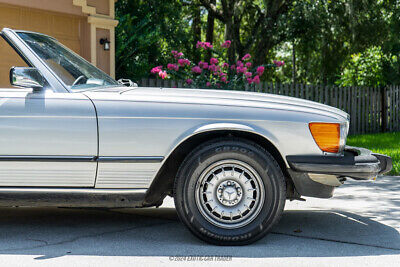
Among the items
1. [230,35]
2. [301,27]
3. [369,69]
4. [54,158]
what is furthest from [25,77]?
[369,69]

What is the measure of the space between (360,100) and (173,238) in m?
14.1

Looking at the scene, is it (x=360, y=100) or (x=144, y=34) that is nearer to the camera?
(x=144, y=34)

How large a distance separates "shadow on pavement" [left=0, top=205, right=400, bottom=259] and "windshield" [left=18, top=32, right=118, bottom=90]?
1265 millimetres

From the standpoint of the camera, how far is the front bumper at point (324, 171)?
4.60 meters

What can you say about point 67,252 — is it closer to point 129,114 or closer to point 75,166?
point 75,166

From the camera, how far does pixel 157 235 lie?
507 centimetres

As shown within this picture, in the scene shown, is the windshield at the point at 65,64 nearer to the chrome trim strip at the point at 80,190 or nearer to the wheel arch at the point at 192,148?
the chrome trim strip at the point at 80,190

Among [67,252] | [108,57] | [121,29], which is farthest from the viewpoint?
[121,29]

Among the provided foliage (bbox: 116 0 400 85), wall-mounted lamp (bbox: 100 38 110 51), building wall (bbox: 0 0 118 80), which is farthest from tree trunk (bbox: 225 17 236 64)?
wall-mounted lamp (bbox: 100 38 110 51)

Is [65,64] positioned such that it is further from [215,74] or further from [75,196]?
[215,74]

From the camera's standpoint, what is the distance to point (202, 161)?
4594mm

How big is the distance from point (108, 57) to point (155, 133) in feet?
28.6

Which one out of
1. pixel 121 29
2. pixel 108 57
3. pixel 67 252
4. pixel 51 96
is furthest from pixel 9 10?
pixel 67 252

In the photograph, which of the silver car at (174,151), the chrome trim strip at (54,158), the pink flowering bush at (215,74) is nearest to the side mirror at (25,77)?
the silver car at (174,151)
